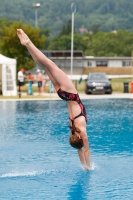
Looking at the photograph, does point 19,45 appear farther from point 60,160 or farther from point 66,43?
point 66,43

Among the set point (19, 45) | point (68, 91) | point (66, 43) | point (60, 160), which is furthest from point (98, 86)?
point (66, 43)

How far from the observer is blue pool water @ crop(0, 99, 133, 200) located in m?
9.41

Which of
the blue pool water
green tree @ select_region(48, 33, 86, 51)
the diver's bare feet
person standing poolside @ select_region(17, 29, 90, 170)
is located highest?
green tree @ select_region(48, 33, 86, 51)

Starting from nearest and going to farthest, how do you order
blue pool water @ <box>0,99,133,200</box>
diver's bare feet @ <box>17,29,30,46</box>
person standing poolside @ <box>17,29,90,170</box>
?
blue pool water @ <box>0,99,133,200</box>, person standing poolside @ <box>17,29,90,170</box>, diver's bare feet @ <box>17,29,30,46</box>

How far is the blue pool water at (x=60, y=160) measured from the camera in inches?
371

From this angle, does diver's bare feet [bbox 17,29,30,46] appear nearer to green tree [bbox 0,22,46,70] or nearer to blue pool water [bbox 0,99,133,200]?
blue pool water [bbox 0,99,133,200]

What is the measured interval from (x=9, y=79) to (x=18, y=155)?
2305cm

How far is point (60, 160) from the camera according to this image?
39.9 feet

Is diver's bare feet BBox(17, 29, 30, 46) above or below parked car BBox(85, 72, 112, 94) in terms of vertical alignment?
above

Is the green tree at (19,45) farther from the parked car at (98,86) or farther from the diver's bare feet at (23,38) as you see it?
the diver's bare feet at (23,38)

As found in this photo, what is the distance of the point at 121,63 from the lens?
4262 inches

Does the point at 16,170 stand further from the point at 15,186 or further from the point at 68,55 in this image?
the point at 68,55

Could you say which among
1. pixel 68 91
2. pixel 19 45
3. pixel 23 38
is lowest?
pixel 68 91

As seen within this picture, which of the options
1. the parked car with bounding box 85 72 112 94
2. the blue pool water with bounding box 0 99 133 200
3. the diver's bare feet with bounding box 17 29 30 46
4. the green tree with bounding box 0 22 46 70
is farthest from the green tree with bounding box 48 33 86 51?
the diver's bare feet with bounding box 17 29 30 46
